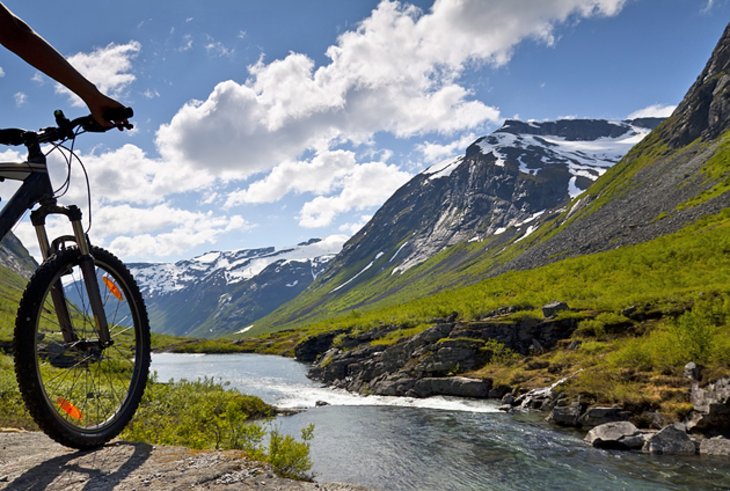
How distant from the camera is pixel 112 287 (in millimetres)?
7824

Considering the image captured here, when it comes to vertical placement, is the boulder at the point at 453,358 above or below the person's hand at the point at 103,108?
below

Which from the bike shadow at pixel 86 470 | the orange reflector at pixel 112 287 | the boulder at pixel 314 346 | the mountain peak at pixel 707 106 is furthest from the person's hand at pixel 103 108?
the mountain peak at pixel 707 106

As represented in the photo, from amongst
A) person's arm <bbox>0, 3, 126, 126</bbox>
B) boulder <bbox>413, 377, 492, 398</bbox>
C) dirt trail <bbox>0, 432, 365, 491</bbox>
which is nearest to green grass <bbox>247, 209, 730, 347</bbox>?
boulder <bbox>413, 377, 492, 398</bbox>

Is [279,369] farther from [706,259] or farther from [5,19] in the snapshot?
[5,19]

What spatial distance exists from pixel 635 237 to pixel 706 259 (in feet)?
103

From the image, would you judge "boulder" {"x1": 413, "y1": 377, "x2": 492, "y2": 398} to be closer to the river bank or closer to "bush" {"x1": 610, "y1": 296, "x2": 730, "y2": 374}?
the river bank

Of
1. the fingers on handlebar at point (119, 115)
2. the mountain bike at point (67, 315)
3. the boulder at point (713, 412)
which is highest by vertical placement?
the fingers on handlebar at point (119, 115)

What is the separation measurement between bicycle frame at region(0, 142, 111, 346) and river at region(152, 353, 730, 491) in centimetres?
1072

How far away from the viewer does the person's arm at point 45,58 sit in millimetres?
4629

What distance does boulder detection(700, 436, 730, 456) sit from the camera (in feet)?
66.3

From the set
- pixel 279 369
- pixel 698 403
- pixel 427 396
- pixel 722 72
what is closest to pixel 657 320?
pixel 698 403

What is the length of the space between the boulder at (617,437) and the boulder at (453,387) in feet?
47.0

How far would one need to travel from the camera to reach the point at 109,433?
23.9ft

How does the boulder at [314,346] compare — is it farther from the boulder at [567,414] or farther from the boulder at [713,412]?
the boulder at [713,412]
